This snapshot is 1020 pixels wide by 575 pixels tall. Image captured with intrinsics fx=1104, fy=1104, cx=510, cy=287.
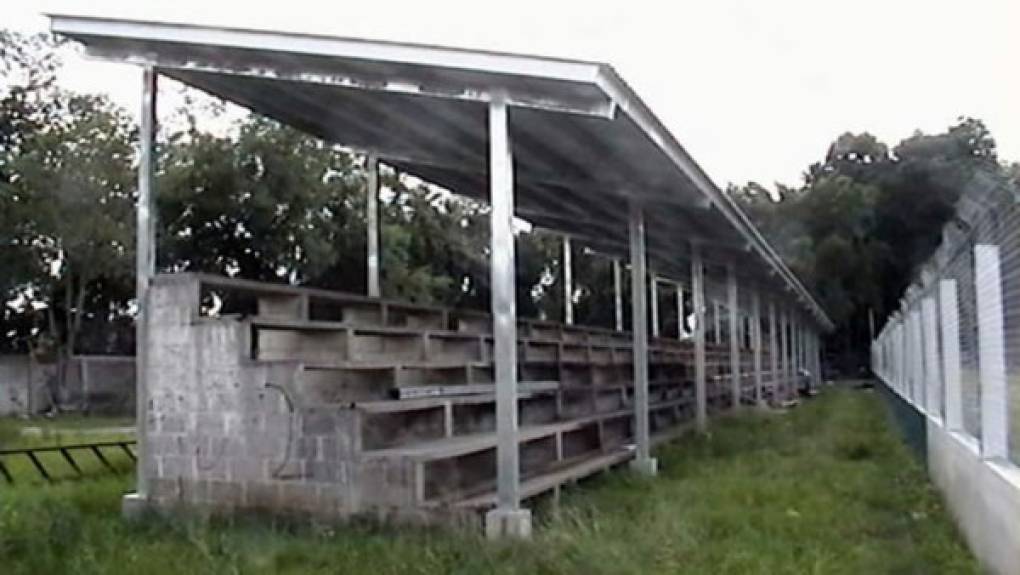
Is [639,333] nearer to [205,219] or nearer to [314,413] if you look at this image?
[314,413]

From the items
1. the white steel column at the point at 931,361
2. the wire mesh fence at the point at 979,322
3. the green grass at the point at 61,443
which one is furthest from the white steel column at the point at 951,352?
the green grass at the point at 61,443

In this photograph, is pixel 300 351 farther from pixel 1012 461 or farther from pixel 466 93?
pixel 1012 461

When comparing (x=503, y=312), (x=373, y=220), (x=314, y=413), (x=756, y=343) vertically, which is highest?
(x=373, y=220)

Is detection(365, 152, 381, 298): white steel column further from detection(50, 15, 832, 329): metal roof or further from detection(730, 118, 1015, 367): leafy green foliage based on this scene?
detection(730, 118, 1015, 367): leafy green foliage

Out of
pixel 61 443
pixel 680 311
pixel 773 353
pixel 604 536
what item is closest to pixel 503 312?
pixel 604 536

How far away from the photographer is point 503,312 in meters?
6.23

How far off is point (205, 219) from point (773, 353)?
12076 millimetres

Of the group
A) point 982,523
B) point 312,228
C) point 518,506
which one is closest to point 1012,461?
point 982,523

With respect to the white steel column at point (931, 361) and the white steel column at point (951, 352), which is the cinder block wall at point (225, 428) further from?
the white steel column at point (931, 361)

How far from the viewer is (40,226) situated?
2078 cm

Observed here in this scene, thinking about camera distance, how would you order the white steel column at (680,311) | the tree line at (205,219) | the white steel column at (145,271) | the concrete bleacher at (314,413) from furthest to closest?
the white steel column at (680,311)
the tree line at (205,219)
the white steel column at (145,271)
the concrete bleacher at (314,413)

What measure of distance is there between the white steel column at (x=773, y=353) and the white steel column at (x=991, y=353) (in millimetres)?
17326

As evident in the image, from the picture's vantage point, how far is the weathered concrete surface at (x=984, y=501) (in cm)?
408

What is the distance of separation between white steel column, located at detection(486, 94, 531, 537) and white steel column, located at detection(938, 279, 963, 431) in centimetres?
246
